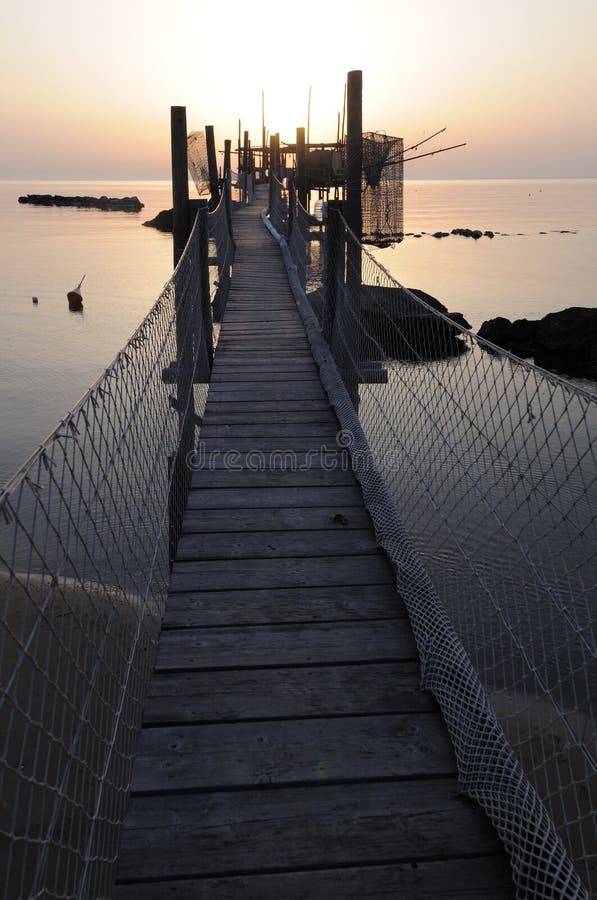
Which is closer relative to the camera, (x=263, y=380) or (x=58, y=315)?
(x=263, y=380)

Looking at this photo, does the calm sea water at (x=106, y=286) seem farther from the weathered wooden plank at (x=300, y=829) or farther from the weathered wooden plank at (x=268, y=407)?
the weathered wooden plank at (x=300, y=829)

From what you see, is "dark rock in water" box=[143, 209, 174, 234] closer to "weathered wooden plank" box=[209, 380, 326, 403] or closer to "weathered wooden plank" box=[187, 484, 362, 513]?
"weathered wooden plank" box=[209, 380, 326, 403]

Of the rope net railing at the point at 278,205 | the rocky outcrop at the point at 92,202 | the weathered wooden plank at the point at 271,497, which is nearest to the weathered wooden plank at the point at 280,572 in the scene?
the weathered wooden plank at the point at 271,497

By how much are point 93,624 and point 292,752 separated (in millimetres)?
2329

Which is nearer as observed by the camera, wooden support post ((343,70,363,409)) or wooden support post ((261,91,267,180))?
wooden support post ((343,70,363,409))

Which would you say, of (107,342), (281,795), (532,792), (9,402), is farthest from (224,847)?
(107,342)

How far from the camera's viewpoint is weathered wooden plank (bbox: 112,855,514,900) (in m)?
1.66


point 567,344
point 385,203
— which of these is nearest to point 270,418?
point 385,203

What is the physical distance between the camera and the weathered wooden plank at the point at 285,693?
2.24m

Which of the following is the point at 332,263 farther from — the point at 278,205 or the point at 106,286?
the point at 106,286

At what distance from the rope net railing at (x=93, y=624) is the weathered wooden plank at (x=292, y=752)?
0.17 m

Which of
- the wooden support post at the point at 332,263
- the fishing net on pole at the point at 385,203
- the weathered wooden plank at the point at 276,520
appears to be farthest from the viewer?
the fishing net on pole at the point at 385,203

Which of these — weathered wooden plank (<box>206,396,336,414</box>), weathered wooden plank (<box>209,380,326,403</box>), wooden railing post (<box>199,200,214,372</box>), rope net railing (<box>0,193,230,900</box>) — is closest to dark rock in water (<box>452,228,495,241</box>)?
rope net railing (<box>0,193,230,900</box>)

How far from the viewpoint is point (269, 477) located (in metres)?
4.16
